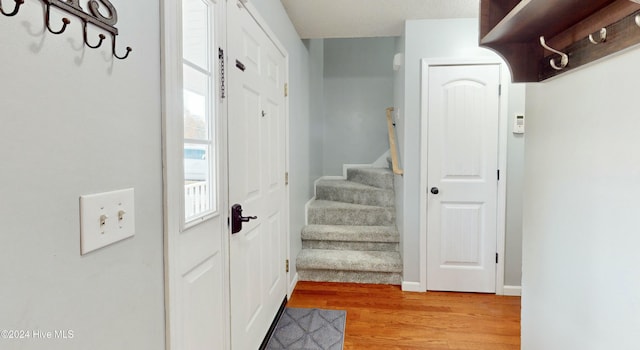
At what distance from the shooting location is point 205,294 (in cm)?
129

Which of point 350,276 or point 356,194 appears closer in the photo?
point 350,276

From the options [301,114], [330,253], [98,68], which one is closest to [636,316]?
[98,68]

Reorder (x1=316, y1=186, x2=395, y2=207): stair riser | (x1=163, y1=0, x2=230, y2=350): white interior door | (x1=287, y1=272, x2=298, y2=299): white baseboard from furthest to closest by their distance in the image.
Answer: (x1=316, y1=186, x2=395, y2=207): stair riser < (x1=287, y1=272, x2=298, y2=299): white baseboard < (x1=163, y1=0, x2=230, y2=350): white interior door

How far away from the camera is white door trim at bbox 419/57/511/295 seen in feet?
8.95

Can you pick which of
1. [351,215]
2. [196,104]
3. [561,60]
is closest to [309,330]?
[351,215]

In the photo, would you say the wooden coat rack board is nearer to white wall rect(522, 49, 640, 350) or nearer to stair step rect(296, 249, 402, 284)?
white wall rect(522, 49, 640, 350)

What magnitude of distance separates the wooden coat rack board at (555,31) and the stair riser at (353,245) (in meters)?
2.26

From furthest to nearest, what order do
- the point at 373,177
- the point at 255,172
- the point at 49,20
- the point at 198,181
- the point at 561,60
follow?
the point at 373,177
the point at 255,172
the point at 198,181
the point at 561,60
the point at 49,20

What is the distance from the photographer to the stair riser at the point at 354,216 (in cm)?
348

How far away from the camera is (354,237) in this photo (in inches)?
128

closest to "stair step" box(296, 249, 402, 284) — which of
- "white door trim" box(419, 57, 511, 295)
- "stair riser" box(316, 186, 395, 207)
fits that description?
"white door trim" box(419, 57, 511, 295)

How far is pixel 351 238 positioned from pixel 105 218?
2.69 meters

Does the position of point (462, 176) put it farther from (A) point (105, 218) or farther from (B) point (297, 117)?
(A) point (105, 218)

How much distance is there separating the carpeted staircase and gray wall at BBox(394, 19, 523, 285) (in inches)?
11.5
